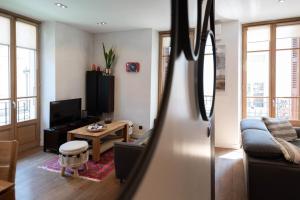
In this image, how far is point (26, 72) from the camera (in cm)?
362

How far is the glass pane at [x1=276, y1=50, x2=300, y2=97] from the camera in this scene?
12.6ft

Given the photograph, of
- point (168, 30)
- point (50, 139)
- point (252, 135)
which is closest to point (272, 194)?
point (252, 135)

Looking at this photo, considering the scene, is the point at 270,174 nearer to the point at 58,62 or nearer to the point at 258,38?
the point at 258,38

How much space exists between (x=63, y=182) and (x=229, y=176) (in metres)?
2.01

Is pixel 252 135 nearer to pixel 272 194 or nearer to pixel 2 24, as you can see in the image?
pixel 272 194

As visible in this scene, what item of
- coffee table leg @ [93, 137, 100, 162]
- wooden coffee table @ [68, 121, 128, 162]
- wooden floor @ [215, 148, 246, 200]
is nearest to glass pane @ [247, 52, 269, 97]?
wooden floor @ [215, 148, 246, 200]

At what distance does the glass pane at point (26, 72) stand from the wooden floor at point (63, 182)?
1.04 meters

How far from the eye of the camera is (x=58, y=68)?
12.7 ft

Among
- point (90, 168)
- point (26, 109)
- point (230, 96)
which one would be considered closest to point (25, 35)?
point (26, 109)

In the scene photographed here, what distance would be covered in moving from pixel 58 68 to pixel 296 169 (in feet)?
12.1

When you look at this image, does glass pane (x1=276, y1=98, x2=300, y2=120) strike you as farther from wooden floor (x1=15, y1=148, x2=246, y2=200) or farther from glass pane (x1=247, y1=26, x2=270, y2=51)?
wooden floor (x1=15, y1=148, x2=246, y2=200)

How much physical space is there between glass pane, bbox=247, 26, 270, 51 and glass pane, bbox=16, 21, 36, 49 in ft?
12.9

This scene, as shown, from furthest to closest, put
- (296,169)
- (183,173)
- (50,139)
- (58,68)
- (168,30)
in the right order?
(58,68), (50,139), (296,169), (183,173), (168,30)

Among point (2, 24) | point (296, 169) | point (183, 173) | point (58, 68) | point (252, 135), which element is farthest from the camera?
point (58, 68)
